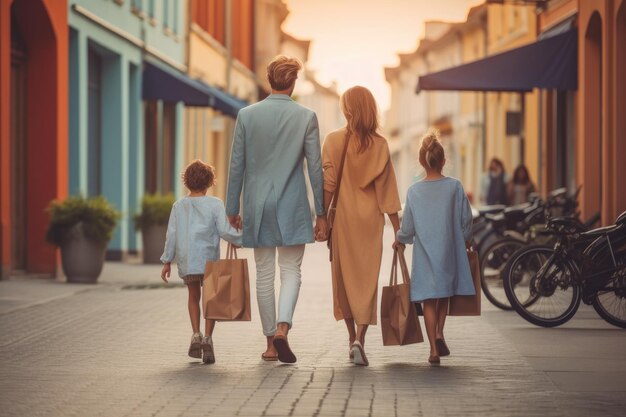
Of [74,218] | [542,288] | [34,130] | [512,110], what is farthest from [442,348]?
[512,110]

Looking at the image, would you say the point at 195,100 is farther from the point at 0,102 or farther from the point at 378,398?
the point at 378,398

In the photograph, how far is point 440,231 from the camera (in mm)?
9617

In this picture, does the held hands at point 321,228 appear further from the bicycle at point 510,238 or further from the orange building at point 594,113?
the orange building at point 594,113

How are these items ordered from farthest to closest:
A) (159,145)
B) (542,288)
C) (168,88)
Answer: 1. (159,145)
2. (168,88)
3. (542,288)

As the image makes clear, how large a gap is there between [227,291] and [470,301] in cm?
164

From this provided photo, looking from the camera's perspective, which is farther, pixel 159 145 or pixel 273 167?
pixel 159 145

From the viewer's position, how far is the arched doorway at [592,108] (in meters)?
20.3

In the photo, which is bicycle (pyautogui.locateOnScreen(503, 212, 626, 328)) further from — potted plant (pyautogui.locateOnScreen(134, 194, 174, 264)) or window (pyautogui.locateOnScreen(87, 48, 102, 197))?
window (pyautogui.locateOnScreen(87, 48, 102, 197))

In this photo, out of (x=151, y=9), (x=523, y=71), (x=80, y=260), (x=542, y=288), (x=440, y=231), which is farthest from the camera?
(x=151, y=9)

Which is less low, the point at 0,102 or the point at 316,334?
the point at 0,102

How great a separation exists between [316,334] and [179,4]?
842 inches

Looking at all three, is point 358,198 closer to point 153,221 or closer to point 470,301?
point 470,301

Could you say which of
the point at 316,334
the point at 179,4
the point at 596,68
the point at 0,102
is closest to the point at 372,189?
the point at 316,334

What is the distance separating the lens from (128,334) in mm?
11375
